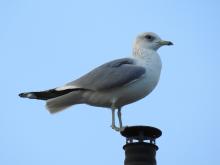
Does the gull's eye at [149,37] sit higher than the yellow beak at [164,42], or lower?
higher

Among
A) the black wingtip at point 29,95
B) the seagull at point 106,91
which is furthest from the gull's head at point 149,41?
the black wingtip at point 29,95

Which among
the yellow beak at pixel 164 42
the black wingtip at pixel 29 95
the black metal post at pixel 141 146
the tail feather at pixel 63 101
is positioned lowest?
the black metal post at pixel 141 146

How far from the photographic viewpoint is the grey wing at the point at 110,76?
25.1 feet

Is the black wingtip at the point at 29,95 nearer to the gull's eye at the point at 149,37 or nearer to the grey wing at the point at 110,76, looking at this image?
the grey wing at the point at 110,76

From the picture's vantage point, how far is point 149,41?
8773mm

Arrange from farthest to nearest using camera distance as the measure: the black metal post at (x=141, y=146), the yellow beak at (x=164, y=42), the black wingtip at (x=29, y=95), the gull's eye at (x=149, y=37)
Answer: the gull's eye at (x=149, y=37), the yellow beak at (x=164, y=42), the black wingtip at (x=29, y=95), the black metal post at (x=141, y=146)

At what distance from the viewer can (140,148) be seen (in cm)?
641

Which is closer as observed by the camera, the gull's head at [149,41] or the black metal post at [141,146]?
the black metal post at [141,146]

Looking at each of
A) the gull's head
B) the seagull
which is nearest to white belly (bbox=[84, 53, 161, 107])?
the seagull

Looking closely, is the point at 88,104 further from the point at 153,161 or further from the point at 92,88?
the point at 153,161

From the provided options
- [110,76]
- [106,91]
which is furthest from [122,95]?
[110,76]

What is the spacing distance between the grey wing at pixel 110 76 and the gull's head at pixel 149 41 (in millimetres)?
602

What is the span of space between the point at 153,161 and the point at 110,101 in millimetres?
1545

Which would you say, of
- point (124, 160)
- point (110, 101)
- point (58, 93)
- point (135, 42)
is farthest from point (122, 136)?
point (135, 42)
